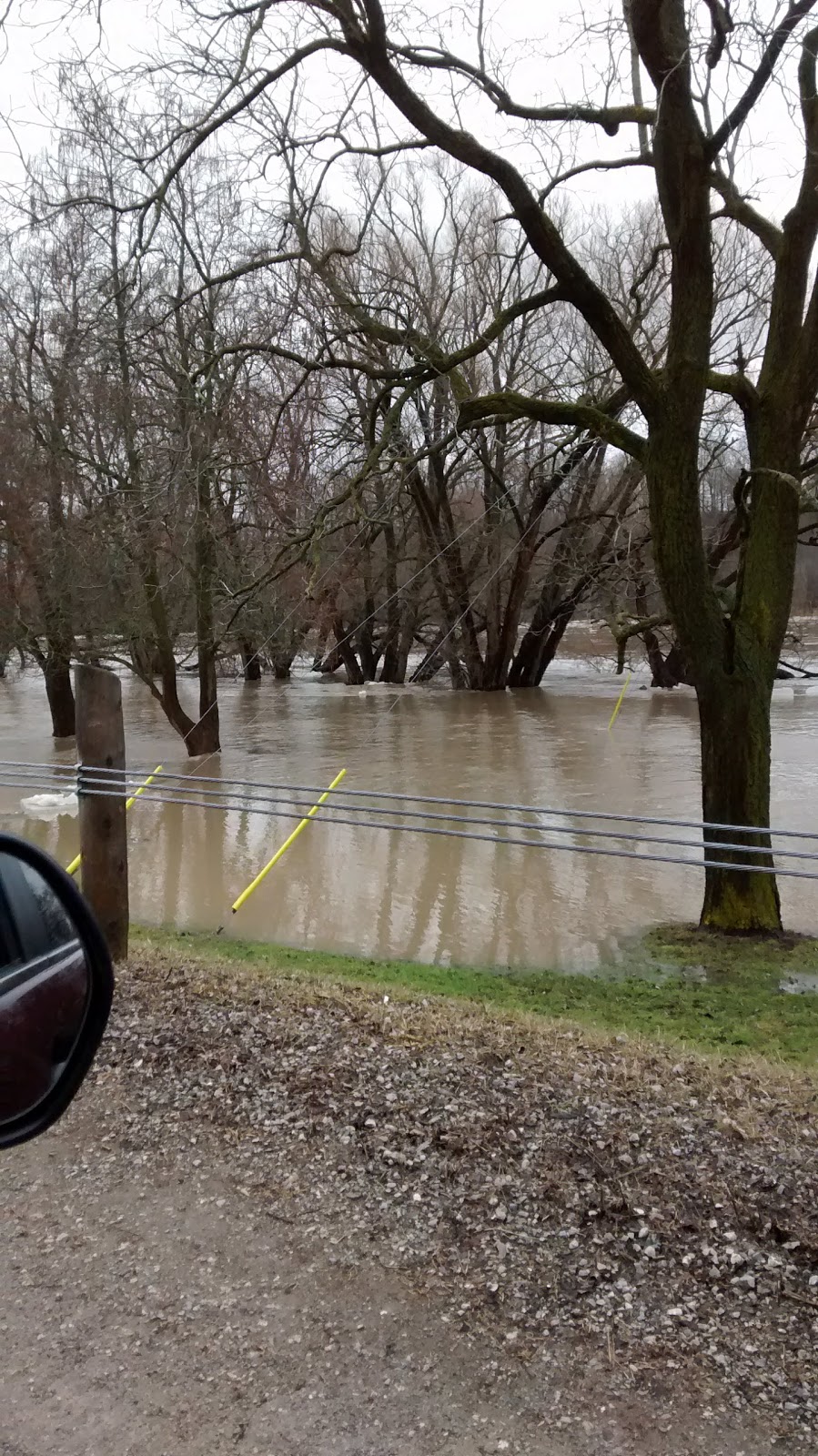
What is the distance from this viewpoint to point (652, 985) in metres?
7.34

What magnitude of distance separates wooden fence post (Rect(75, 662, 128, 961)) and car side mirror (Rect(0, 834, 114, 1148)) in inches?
129

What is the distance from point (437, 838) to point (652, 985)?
20.8 feet

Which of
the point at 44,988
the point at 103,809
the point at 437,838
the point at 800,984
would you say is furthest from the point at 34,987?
the point at 437,838

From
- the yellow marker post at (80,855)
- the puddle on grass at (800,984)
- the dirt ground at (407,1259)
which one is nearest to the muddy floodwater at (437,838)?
the yellow marker post at (80,855)

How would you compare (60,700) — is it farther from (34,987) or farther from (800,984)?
(34,987)

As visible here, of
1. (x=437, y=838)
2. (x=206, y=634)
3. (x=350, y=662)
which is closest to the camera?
(x=437, y=838)

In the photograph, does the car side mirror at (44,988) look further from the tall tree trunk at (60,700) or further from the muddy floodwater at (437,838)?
the tall tree trunk at (60,700)

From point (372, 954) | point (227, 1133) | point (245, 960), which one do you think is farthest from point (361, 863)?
point (227, 1133)

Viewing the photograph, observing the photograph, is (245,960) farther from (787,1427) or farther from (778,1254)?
(787,1427)

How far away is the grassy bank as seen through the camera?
226 inches

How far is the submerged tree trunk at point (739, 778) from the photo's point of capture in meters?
8.15

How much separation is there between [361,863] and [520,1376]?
9.71m

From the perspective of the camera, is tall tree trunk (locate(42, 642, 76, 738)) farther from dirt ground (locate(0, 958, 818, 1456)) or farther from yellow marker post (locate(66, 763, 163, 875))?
dirt ground (locate(0, 958, 818, 1456))

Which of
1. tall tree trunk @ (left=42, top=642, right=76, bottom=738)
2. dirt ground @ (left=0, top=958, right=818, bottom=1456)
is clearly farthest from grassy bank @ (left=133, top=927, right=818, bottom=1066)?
tall tree trunk @ (left=42, top=642, right=76, bottom=738)
